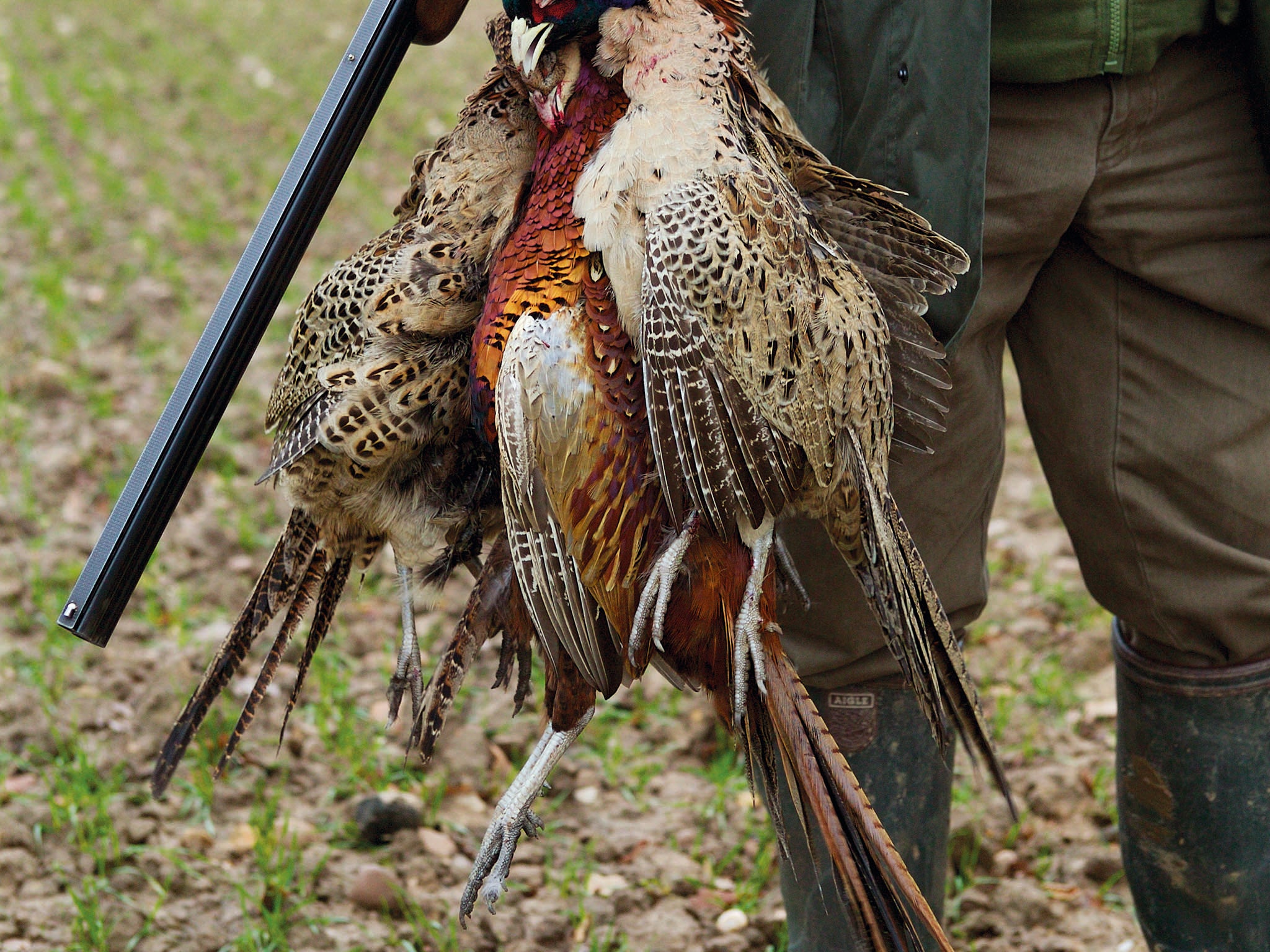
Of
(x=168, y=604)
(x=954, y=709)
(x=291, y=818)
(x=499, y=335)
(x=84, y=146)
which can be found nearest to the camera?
(x=499, y=335)

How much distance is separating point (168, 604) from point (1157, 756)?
2500 millimetres

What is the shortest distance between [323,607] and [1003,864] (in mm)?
1642

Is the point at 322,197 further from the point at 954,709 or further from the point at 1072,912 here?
the point at 1072,912

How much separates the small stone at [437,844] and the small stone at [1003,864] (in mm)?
1179

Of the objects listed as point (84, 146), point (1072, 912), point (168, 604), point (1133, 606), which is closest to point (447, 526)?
point (1133, 606)

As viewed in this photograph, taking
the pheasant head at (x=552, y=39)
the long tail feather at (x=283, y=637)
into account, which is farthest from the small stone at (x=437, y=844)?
the pheasant head at (x=552, y=39)

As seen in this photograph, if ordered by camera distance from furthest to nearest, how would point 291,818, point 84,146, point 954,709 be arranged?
1. point 84,146
2. point 291,818
3. point 954,709

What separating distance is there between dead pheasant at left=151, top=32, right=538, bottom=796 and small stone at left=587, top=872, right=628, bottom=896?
2.96ft

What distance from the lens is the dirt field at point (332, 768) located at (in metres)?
2.58

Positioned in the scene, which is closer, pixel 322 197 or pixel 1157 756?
pixel 322 197

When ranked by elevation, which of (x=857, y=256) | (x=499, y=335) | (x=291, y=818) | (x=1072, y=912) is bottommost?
(x=291, y=818)

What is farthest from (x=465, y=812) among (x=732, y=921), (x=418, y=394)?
(x=418, y=394)

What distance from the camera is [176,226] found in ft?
18.3

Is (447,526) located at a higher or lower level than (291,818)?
higher
